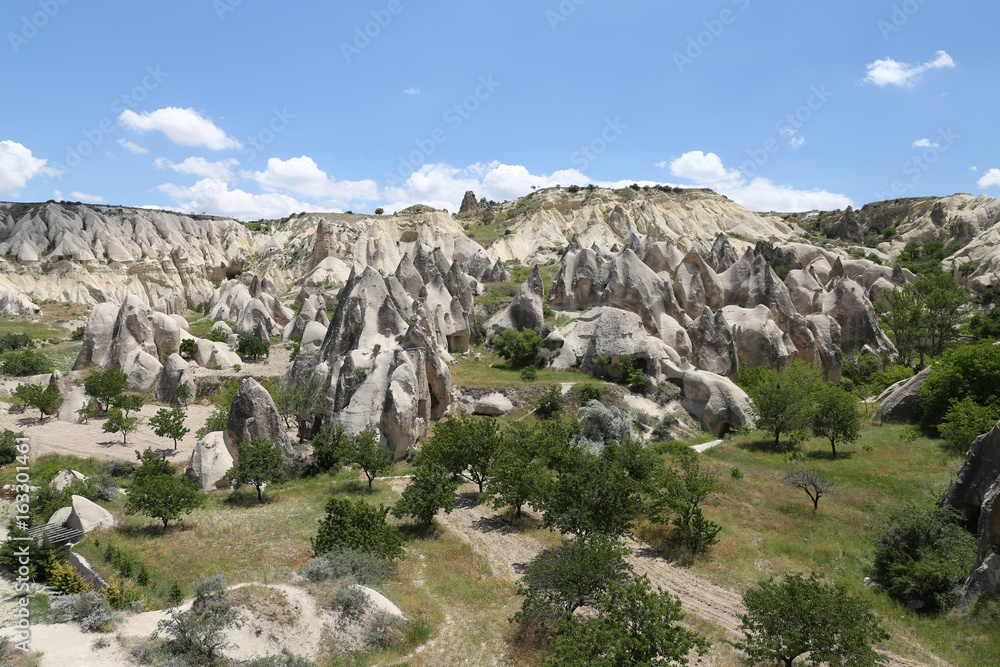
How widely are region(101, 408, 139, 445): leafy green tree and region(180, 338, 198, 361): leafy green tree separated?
40.8ft

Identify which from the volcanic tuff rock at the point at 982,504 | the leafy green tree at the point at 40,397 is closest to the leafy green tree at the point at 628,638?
the volcanic tuff rock at the point at 982,504


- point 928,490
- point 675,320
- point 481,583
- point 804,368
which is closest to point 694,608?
point 481,583

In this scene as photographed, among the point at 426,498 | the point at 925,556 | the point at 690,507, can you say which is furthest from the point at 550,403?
the point at 925,556

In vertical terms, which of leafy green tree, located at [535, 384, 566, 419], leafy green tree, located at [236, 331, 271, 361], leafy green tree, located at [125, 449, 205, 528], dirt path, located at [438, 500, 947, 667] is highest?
leafy green tree, located at [236, 331, 271, 361]

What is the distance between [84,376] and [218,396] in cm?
1039

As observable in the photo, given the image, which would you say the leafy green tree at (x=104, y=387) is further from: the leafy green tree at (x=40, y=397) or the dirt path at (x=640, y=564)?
the dirt path at (x=640, y=564)

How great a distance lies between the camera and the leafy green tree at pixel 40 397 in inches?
1256

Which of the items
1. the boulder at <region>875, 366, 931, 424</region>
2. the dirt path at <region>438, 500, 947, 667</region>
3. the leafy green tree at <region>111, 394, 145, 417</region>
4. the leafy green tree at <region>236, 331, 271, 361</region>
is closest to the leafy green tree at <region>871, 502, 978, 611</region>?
the dirt path at <region>438, 500, 947, 667</region>

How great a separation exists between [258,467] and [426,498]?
26.1 feet

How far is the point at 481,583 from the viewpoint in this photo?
53.7 ft

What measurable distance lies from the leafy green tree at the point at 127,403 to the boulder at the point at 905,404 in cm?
4743

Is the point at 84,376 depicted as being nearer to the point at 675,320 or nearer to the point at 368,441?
the point at 368,441

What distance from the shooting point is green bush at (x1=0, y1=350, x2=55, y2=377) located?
38.2 metres

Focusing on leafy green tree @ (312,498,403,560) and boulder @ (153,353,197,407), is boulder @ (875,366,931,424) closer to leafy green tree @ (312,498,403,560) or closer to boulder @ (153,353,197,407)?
leafy green tree @ (312,498,403,560)
